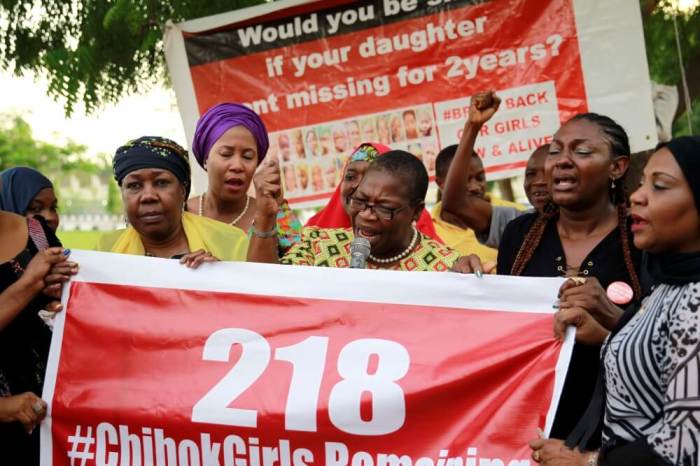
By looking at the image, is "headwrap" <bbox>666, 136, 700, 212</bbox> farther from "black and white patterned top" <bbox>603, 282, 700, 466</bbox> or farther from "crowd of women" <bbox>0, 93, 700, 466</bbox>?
"black and white patterned top" <bbox>603, 282, 700, 466</bbox>

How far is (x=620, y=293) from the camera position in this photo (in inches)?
144

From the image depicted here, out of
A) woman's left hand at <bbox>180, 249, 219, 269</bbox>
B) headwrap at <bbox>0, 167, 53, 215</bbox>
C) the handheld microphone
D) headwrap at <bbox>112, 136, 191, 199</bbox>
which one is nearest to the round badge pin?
the handheld microphone

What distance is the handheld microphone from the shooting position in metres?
4.03

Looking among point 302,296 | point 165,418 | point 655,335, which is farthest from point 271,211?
point 655,335

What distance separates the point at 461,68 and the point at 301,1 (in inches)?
51.6

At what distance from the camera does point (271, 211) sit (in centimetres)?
428

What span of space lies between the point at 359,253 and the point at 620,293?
3.50ft

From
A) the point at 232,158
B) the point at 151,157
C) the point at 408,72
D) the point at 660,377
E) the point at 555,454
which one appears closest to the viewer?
the point at 660,377

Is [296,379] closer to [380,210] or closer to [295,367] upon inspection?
[295,367]

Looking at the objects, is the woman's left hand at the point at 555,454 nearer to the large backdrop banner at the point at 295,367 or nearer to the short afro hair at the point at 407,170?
the large backdrop banner at the point at 295,367

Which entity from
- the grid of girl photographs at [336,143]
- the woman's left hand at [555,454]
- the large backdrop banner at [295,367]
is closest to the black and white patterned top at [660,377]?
the woman's left hand at [555,454]

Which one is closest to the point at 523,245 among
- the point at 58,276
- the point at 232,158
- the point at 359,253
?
the point at 359,253

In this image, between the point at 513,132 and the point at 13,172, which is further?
the point at 513,132

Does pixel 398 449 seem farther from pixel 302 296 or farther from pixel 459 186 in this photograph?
pixel 459 186
